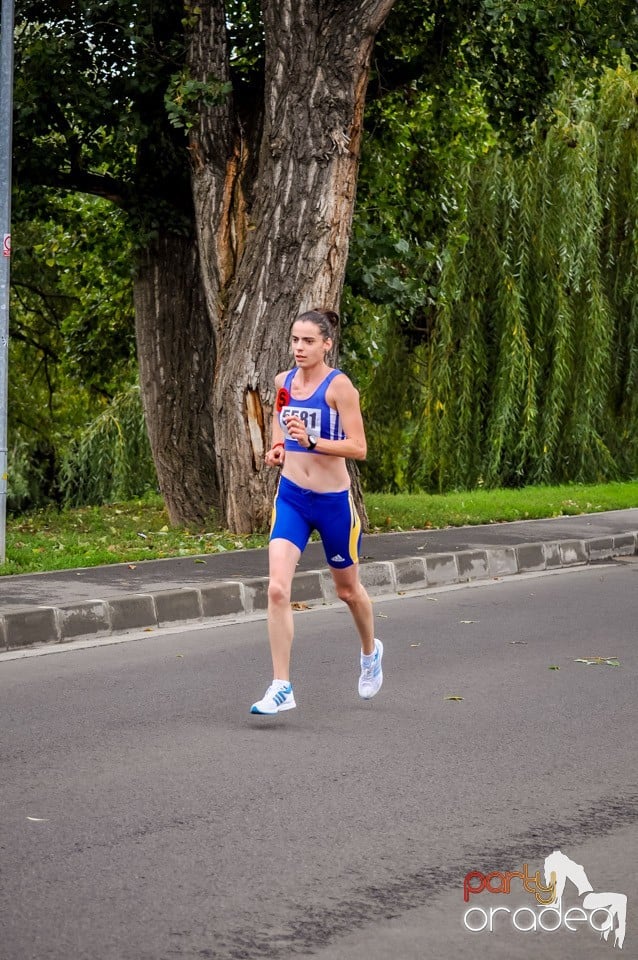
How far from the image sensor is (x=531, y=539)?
14.5 meters

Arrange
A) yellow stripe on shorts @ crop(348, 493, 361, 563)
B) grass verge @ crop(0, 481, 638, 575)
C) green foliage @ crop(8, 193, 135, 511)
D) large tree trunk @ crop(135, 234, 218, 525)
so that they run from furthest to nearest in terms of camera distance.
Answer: green foliage @ crop(8, 193, 135, 511), large tree trunk @ crop(135, 234, 218, 525), grass verge @ crop(0, 481, 638, 575), yellow stripe on shorts @ crop(348, 493, 361, 563)

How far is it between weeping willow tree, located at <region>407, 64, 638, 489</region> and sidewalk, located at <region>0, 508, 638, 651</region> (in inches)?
246

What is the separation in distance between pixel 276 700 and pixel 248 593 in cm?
400

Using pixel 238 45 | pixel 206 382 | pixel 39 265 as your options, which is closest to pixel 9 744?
pixel 206 382

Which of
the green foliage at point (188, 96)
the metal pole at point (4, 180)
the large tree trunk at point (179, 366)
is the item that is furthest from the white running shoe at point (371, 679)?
the large tree trunk at point (179, 366)

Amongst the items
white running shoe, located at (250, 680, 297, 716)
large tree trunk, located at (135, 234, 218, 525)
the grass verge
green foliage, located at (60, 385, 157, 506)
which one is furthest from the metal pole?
green foliage, located at (60, 385, 157, 506)

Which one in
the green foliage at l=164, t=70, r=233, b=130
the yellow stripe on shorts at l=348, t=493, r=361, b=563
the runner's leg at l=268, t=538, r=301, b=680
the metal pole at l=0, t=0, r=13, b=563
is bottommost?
the runner's leg at l=268, t=538, r=301, b=680

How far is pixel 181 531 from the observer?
1513 centimetres

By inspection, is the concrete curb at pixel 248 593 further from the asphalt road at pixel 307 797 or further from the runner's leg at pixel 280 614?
the runner's leg at pixel 280 614

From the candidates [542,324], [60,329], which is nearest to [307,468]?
[542,324]

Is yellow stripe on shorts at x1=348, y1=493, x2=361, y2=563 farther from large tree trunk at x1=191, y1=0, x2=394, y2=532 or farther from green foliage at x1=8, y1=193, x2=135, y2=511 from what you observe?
green foliage at x1=8, y1=193, x2=135, y2=511

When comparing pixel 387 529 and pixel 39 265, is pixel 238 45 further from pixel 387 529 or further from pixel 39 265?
pixel 39 265

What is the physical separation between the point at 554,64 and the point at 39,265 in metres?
12.2

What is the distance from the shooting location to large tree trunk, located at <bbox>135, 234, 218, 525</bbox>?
16125 mm
